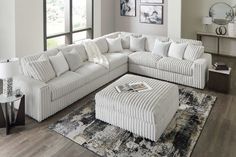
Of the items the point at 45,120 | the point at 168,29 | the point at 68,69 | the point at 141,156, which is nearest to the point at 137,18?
the point at 168,29

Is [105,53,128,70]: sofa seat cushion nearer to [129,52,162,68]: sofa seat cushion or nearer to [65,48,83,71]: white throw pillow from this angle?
[129,52,162,68]: sofa seat cushion

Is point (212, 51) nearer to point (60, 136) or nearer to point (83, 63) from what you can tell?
point (83, 63)

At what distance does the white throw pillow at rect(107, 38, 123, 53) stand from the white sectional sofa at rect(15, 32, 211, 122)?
0.09m

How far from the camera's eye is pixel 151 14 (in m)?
8.02

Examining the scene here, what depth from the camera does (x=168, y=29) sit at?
7.27 meters

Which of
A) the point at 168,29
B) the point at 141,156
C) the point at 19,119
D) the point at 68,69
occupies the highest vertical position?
the point at 168,29

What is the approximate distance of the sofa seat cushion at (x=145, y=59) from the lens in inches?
223

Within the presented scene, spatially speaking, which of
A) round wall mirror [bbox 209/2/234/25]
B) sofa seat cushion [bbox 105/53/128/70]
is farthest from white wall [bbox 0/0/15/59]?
round wall mirror [bbox 209/2/234/25]

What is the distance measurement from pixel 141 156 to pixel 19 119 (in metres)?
1.88

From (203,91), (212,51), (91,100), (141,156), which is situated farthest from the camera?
(212,51)

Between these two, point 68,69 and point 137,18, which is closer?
point 68,69

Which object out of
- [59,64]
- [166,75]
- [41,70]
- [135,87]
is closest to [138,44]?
[166,75]

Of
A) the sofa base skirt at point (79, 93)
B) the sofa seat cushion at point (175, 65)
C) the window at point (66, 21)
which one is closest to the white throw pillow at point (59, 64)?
the sofa base skirt at point (79, 93)

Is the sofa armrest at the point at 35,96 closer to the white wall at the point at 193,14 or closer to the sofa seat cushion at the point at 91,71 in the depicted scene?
the sofa seat cushion at the point at 91,71
